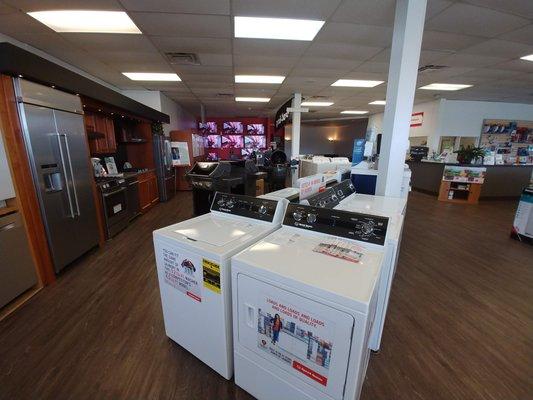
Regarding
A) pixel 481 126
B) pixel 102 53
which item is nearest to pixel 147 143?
pixel 102 53

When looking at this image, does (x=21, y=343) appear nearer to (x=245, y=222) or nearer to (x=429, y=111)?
(x=245, y=222)

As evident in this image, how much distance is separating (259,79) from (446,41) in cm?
338

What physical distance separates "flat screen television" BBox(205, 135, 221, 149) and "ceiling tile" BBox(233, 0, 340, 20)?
337 inches

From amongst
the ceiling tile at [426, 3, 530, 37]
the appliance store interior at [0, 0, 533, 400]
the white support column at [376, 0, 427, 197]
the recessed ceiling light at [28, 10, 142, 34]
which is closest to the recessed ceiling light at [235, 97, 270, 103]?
the appliance store interior at [0, 0, 533, 400]

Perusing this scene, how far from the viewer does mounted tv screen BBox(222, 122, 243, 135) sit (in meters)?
10.8

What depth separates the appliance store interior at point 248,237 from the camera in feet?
3.80

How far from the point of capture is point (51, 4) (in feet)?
7.60

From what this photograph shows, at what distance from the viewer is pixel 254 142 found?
1106cm

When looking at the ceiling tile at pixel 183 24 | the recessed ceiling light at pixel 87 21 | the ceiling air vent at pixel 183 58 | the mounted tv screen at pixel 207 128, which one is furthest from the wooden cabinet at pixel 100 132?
the mounted tv screen at pixel 207 128

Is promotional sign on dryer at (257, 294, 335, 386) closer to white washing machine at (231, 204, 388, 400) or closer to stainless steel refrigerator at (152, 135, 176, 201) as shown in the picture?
white washing machine at (231, 204, 388, 400)

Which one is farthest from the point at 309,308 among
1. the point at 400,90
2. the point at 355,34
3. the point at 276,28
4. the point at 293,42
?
the point at 293,42

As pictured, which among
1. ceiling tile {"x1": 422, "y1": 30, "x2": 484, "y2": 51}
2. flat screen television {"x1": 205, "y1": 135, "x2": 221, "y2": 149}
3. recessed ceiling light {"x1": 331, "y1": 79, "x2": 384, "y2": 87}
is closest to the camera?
ceiling tile {"x1": 422, "y1": 30, "x2": 484, "y2": 51}

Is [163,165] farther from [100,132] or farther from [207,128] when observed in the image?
[207,128]

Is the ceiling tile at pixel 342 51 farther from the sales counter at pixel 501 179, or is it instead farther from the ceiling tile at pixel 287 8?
the sales counter at pixel 501 179
